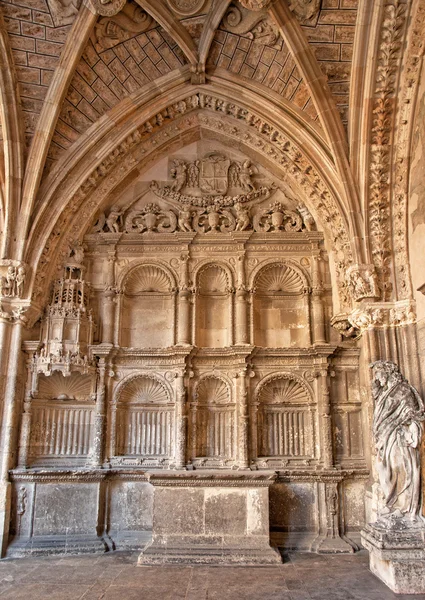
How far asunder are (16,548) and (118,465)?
1751 millimetres

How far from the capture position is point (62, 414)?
27.5 ft

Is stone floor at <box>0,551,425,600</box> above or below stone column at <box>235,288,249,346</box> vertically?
below

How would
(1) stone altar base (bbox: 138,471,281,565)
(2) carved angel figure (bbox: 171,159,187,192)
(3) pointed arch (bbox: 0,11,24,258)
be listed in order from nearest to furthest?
(1) stone altar base (bbox: 138,471,281,565) < (3) pointed arch (bbox: 0,11,24,258) < (2) carved angel figure (bbox: 171,159,187,192)

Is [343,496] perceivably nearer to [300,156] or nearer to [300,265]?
[300,265]

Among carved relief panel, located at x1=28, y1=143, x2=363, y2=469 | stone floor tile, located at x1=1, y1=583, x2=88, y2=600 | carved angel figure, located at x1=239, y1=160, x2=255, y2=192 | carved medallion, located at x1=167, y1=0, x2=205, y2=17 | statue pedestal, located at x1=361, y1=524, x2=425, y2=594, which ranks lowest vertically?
stone floor tile, located at x1=1, y1=583, x2=88, y2=600

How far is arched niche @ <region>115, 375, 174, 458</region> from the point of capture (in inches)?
329

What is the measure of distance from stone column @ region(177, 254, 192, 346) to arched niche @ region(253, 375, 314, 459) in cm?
149

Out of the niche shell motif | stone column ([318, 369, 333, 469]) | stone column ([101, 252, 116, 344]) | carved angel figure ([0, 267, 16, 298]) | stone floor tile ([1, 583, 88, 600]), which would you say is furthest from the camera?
the niche shell motif

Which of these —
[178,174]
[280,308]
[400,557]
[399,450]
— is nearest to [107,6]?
[178,174]

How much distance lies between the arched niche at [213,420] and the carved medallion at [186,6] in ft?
18.3

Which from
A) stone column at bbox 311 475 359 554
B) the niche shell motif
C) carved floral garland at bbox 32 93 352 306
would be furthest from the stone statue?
the niche shell motif

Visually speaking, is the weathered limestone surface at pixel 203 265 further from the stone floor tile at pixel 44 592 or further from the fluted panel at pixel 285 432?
the stone floor tile at pixel 44 592

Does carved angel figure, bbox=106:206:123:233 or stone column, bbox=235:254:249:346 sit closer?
stone column, bbox=235:254:249:346

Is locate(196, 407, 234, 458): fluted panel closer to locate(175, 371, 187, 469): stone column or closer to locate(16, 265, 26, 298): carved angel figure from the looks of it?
locate(175, 371, 187, 469): stone column
